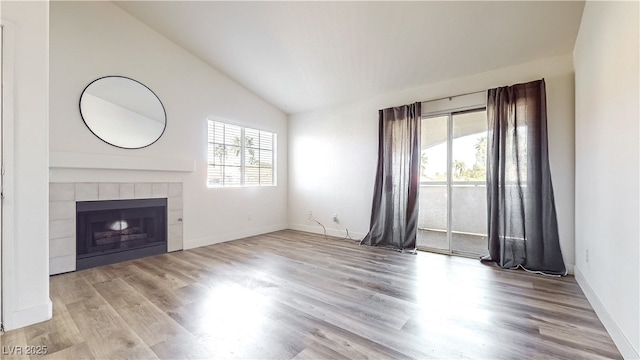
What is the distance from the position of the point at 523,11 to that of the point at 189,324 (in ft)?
12.5

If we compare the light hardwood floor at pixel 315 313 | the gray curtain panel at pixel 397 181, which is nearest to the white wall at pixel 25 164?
the light hardwood floor at pixel 315 313

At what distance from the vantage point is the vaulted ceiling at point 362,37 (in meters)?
2.57

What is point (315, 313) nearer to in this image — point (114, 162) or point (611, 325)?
point (611, 325)

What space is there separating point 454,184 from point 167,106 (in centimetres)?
412

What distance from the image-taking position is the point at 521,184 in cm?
302

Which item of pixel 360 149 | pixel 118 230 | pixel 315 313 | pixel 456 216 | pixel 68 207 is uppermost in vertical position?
pixel 360 149

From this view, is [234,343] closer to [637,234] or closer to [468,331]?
[468,331]

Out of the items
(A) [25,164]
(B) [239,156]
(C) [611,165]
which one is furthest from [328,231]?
(A) [25,164]

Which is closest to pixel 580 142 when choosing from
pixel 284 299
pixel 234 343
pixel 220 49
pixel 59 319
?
pixel 284 299

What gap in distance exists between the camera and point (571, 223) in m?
2.84

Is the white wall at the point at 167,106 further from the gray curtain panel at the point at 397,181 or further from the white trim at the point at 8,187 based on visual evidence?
the gray curtain panel at the point at 397,181

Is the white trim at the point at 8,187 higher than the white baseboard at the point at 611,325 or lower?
higher

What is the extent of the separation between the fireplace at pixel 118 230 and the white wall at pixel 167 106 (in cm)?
31

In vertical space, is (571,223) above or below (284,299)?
above
